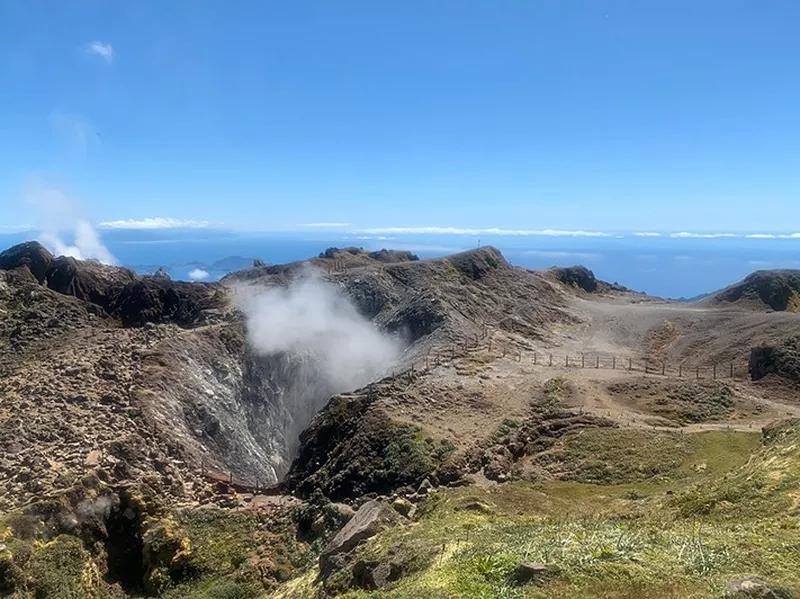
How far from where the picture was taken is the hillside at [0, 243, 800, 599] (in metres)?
15.9

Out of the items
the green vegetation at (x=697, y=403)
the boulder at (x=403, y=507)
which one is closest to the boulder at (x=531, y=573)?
the boulder at (x=403, y=507)

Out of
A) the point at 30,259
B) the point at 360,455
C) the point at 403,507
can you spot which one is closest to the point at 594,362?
the point at 360,455

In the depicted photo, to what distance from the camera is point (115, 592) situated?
79.7ft

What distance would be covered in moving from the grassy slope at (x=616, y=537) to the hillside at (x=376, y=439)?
90 mm

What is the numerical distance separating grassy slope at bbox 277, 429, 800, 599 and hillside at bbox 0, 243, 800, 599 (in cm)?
9

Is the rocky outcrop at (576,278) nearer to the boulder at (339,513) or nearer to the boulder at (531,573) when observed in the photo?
the boulder at (339,513)

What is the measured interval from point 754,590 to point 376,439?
2485 centimetres

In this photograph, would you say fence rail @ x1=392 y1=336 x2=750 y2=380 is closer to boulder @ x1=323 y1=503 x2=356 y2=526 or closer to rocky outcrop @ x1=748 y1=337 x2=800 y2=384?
rocky outcrop @ x1=748 y1=337 x2=800 y2=384

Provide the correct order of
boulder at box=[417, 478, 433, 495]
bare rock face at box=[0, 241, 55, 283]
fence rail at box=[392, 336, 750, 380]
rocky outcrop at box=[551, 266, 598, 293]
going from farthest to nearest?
rocky outcrop at box=[551, 266, 598, 293] → bare rock face at box=[0, 241, 55, 283] → fence rail at box=[392, 336, 750, 380] → boulder at box=[417, 478, 433, 495]

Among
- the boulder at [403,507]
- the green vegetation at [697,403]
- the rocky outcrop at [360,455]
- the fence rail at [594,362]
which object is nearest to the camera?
the boulder at [403,507]

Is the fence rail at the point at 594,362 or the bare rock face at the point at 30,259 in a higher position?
the bare rock face at the point at 30,259

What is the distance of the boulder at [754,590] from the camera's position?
10602 millimetres

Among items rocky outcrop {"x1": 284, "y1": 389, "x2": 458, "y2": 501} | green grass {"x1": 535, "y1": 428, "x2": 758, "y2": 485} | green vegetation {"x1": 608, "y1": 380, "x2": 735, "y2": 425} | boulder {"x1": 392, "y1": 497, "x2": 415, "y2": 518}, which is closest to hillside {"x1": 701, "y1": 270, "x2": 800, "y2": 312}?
green vegetation {"x1": 608, "y1": 380, "x2": 735, "y2": 425}

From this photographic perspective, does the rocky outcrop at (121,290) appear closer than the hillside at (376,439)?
No
